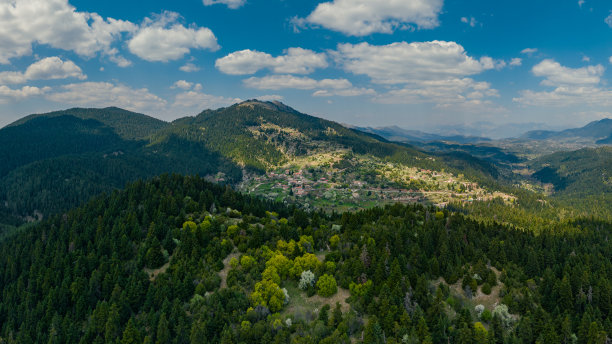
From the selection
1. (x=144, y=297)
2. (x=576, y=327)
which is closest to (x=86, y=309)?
(x=144, y=297)

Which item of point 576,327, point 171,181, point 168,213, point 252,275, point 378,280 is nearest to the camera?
point 576,327

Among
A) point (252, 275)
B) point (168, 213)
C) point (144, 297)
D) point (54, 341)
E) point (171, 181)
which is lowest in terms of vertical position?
point (54, 341)

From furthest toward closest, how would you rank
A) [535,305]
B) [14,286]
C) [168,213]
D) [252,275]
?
[168,213] → [14,286] → [252,275] → [535,305]

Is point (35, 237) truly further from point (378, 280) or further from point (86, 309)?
point (378, 280)

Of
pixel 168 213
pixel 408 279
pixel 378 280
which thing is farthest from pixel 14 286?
pixel 408 279

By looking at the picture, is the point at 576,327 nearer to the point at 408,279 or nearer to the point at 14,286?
the point at 408,279

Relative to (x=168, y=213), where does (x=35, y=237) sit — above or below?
below

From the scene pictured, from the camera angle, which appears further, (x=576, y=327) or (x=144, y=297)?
(x=144, y=297)
